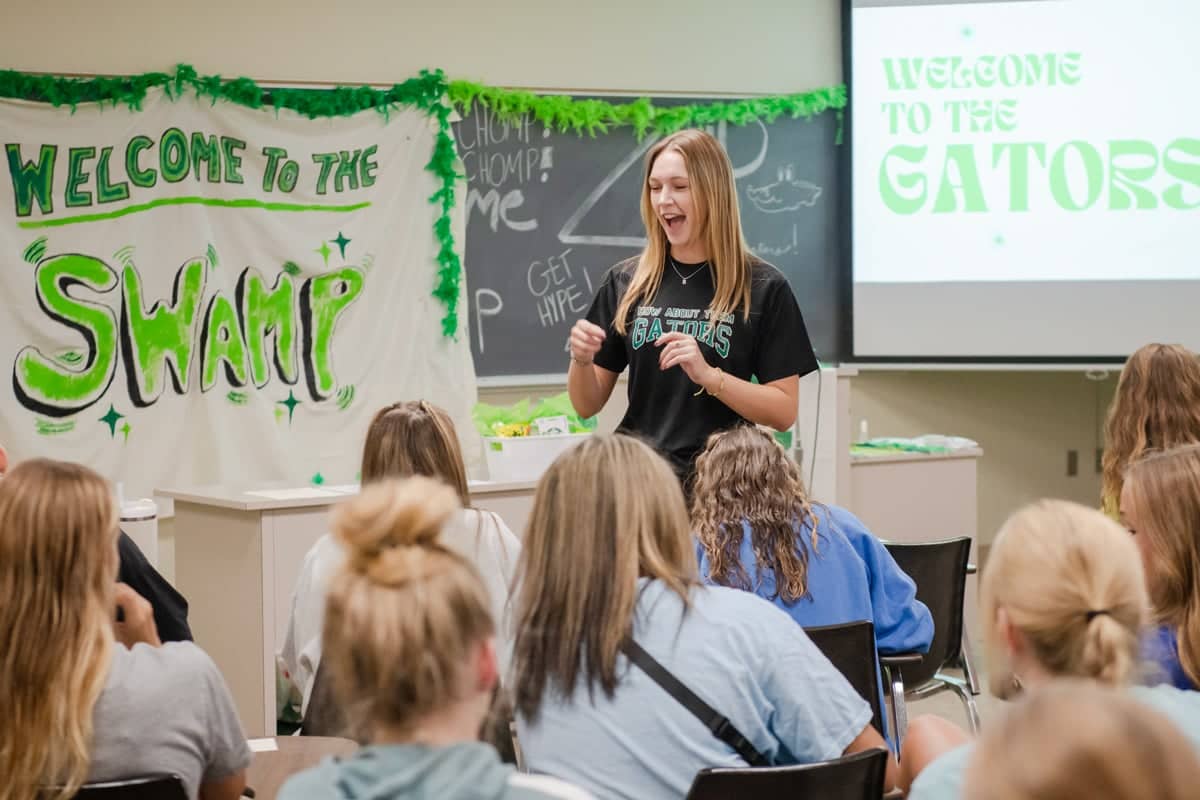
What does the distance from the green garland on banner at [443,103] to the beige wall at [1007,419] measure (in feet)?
4.25

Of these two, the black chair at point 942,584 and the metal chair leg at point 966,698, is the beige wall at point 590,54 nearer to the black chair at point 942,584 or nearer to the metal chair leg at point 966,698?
the black chair at point 942,584

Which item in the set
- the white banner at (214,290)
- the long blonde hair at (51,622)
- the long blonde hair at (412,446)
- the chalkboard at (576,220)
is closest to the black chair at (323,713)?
the long blonde hair at (412,446)

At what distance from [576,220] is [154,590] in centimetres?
386

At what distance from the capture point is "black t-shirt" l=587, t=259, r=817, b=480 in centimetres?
290

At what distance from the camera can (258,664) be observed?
368cm

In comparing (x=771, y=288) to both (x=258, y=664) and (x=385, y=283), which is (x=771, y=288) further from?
(x=385, y=283)

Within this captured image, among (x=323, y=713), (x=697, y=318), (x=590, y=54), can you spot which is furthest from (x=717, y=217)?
(x=590, y=54)

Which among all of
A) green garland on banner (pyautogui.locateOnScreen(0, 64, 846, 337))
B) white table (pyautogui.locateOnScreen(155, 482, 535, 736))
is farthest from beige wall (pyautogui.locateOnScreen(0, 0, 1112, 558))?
white table (pyautogui.locateOnScreen(155, 482, 535, 736))

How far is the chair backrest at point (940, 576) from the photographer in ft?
11.6

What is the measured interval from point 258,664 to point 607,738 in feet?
7.11

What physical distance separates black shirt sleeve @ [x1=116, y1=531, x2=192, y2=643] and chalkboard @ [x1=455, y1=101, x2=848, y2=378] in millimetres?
3473

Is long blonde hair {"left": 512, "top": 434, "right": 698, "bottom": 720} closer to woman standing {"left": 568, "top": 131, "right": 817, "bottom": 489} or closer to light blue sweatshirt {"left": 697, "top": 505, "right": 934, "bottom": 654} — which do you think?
light blue sweatshirt {"left": 697, "top": 505, "right": 934, "bottom": 654}

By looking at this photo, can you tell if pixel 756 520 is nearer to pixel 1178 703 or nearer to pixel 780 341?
pixel 780 341

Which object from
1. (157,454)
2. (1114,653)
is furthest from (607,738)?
(157,454)
